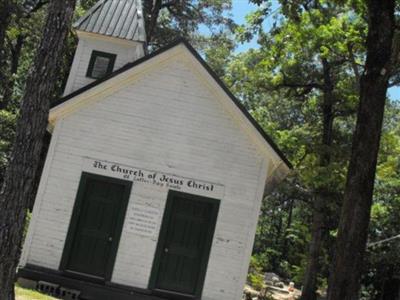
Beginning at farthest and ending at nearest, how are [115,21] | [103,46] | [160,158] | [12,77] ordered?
[12,77] < [115,21] < [103,46] < [160,158]

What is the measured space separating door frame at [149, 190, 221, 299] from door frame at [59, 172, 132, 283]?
1.02 metres

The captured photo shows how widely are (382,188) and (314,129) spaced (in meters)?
5.91

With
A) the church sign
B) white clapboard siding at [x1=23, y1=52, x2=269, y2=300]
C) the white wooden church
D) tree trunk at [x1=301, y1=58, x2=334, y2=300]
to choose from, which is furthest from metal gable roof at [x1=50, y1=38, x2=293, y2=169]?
tree trunk at [x1=301, y1=58, x2=334, y2=300]

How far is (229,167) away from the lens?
14.1 meters

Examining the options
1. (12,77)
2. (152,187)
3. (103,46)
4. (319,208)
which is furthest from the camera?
(12,77)

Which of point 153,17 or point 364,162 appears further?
point 153,17

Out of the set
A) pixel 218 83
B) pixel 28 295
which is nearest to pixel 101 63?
pixel 218 83

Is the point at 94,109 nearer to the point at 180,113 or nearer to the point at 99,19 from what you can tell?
the point at 180,113

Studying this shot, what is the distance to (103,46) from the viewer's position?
16.5 metres

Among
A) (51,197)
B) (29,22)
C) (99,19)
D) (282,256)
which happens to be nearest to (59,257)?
(51,197)

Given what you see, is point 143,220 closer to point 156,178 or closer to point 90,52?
point 156,178

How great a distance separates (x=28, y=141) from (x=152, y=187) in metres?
6.35

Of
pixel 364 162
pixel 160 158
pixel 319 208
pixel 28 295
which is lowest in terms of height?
pixel 28 295

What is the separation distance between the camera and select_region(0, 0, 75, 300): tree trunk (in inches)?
300
